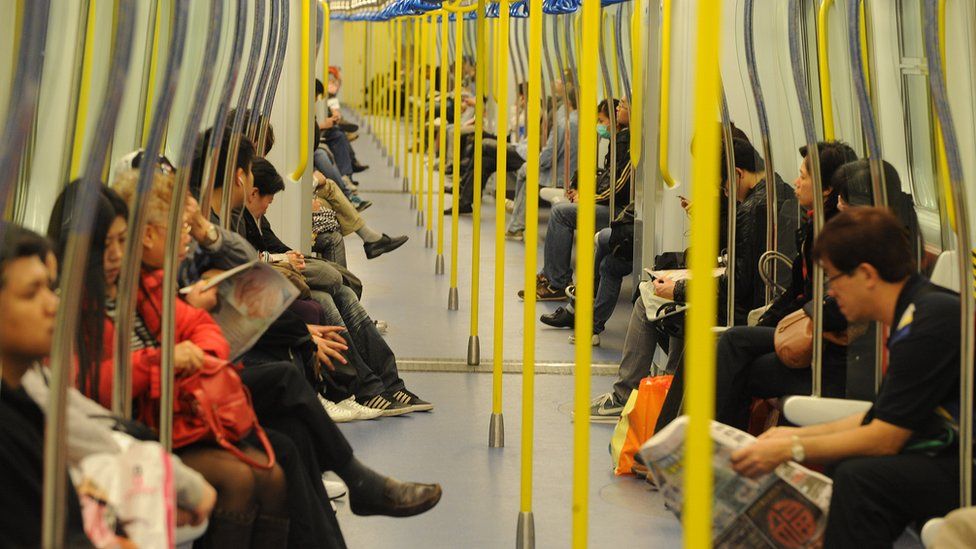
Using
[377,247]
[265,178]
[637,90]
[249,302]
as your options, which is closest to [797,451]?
[249,302]

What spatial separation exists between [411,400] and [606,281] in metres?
1.93

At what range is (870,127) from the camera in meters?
3.80

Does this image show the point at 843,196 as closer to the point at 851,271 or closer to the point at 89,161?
the point at 851,271

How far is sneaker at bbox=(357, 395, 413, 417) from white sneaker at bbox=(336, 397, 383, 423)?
0.9 inches

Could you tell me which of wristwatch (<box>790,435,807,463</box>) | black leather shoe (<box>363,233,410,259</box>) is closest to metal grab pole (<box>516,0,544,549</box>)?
wristwatch (<box>790,435,807,463</box>)

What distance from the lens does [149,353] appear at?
3186 mm

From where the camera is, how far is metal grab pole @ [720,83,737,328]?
215 inches

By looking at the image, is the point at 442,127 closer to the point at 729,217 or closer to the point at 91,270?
the point at 729,217

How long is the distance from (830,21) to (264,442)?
8.05 feet

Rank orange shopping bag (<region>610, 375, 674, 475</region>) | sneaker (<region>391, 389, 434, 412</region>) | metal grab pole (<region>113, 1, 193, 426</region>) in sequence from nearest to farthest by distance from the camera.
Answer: metal grab pole (<region>113, 1, 193, 426</region>), orange shopping bag (<region>610, 375, 674, 475</region>), sneaker (<region>391, 389, 434, 412</region>)

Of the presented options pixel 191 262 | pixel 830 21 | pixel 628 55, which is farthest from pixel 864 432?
pixel 628 55

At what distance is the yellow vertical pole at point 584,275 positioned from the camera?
326 cm

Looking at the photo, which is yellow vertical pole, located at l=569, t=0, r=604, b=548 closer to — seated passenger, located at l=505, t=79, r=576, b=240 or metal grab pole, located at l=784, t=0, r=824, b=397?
metal grab pole, located at l=784, t=0, r=824, b=397

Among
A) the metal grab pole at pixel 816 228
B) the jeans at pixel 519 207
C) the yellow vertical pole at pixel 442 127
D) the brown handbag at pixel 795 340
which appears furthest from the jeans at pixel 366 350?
the jeans at pixel 519 207
